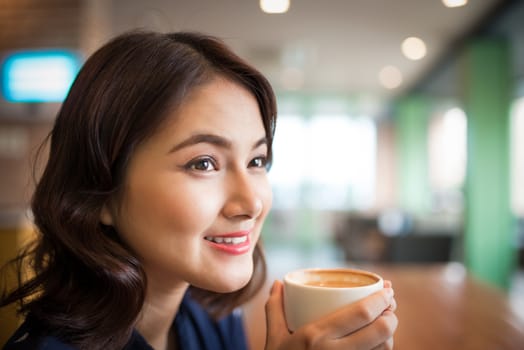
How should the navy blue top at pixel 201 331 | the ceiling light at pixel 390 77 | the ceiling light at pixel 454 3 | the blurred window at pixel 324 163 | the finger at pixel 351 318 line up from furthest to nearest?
the blurred window at pixel 324 163 → the ceiling light at pixel 390 77 → the ceiling light at pixel 454 3 → the navy blue top at pixel 201 331 → the finger at pixel 351 318

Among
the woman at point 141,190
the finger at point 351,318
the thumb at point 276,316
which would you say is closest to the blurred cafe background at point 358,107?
the woman at point 141,190

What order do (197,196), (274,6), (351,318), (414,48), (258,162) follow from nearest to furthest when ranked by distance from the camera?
(351,318) < (197,196) < (258,162) < (274,6) < (414,48)

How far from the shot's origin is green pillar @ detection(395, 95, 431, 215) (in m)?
9.36

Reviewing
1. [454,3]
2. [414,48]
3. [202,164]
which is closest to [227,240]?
[202,164]

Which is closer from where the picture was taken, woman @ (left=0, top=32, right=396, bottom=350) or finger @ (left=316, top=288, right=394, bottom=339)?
finger @ (left=316, top=288, right=394, bottom=339)

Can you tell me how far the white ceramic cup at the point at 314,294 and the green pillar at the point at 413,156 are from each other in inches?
358

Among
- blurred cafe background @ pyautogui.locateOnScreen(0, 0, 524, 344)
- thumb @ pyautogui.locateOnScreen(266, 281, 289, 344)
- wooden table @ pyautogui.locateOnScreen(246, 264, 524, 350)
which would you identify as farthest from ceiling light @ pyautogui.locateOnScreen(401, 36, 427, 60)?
thumb @ pyautogui.locateOnScreen(266, 281, 289, 344)

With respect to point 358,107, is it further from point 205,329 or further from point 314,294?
Answer: point 314,294

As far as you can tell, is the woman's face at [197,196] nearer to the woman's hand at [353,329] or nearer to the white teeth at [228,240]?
the white teeth at [228,240]

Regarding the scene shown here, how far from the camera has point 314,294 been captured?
0.63 metres

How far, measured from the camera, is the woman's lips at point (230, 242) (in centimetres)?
74

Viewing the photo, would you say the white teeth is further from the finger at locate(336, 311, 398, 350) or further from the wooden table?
the wooden table

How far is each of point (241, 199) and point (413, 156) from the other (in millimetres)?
9574

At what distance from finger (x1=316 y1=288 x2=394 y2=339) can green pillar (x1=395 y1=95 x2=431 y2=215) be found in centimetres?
920
